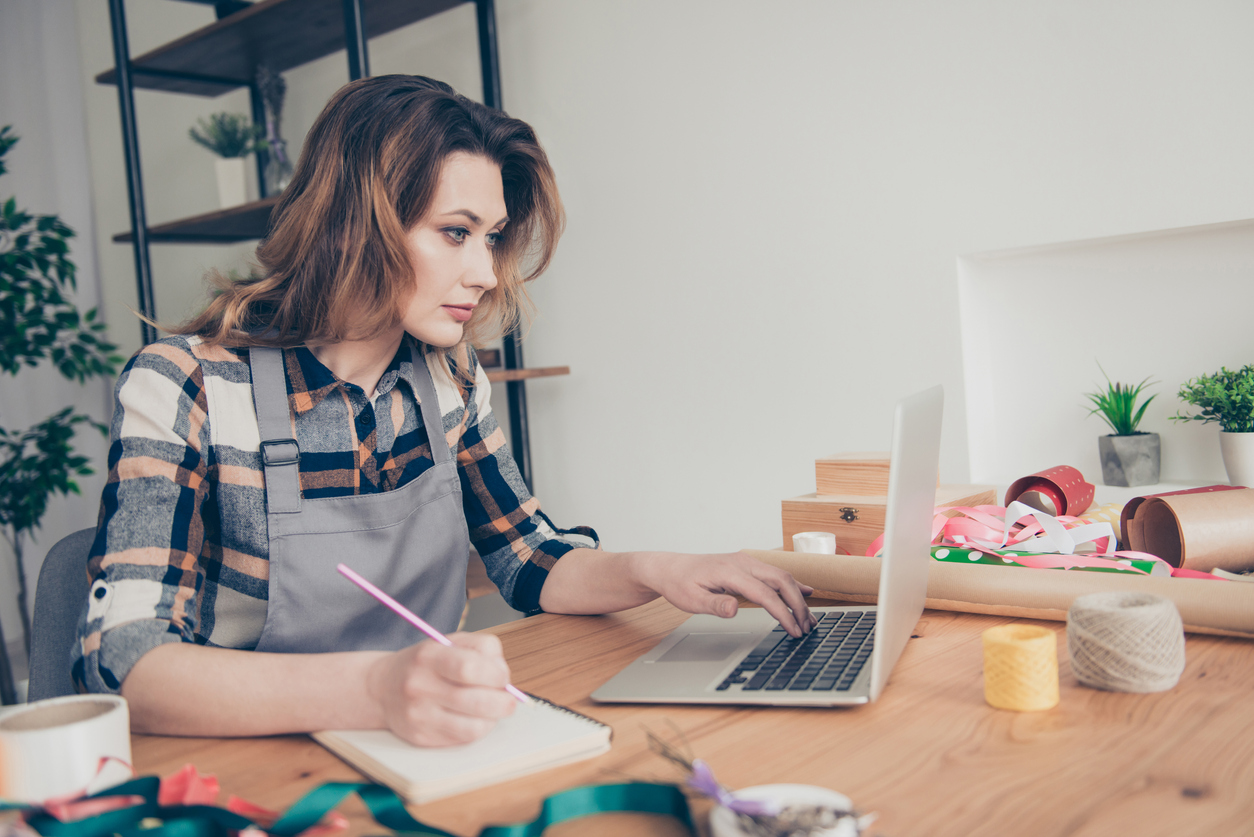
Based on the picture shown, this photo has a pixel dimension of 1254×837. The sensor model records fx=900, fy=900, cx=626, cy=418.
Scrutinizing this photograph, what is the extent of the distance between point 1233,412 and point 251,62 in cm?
264

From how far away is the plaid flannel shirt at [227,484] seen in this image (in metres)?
0.76

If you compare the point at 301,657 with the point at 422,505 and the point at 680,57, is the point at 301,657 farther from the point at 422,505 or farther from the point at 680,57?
the point at 680,57

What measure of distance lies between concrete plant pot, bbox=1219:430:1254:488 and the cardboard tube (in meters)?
0.78

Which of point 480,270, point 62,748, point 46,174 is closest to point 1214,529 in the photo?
point 480,270

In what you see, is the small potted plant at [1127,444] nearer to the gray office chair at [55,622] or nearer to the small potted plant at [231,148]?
the gray office chair at [55,622]

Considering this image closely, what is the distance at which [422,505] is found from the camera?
3.36ft

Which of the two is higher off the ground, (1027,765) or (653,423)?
(653,423)

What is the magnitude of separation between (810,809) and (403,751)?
29cm

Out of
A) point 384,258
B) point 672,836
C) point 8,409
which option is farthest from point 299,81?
point 672,836

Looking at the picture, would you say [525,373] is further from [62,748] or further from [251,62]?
[62,748]

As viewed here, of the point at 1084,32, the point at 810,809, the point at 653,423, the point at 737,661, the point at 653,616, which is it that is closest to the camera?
the point at 810,809

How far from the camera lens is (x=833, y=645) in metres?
0.80

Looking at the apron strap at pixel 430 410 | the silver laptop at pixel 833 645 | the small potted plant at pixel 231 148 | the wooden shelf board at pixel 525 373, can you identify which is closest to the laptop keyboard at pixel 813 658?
the silver laptop at pixel 833 645

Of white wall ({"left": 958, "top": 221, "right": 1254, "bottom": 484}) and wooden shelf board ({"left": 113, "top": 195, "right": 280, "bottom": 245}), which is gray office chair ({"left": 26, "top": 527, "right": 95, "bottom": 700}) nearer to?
white wall ({"left": 958, "top": 221, "right": 1254, "bottom": 484})
